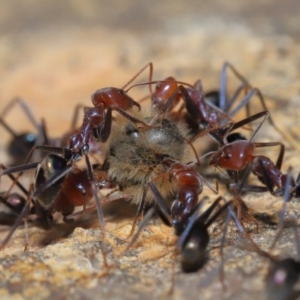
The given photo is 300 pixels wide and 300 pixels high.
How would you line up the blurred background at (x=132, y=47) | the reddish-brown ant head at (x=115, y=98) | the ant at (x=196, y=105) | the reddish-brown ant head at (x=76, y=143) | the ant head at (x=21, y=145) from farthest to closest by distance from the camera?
the blurred background at (x=132, y=47), the ant head at (x=21, y=145), the ant at (x=196, y=105), the reddish-brown ant head at (x=115, y=98), the reddish-brown ant head at (x=76, y=143)

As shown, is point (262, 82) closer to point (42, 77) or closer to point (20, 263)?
point (42, 77)

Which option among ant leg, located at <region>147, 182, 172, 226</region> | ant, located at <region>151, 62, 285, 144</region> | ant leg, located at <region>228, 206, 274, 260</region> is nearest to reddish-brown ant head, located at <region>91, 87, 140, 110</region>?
ant, located at <region>151, 62, 285, 144</region>

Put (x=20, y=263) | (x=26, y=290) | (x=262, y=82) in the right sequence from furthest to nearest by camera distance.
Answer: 1. (x=262, y=82)
2. (x=20, y=263)
3. (x=26, y=290)

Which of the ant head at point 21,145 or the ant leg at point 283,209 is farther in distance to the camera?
the ant head at point 21,145

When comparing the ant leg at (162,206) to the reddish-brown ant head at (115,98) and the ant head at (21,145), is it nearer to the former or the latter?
the reddish-brown ant head at (115,98)

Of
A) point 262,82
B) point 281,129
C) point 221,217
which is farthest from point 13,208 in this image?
point 262,82

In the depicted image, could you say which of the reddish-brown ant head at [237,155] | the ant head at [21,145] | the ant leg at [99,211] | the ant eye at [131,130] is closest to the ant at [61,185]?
the ant leg at [99,211]

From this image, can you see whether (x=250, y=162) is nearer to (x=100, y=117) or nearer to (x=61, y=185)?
(x=100, y=117)

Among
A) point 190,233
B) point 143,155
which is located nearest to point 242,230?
point 190,233
